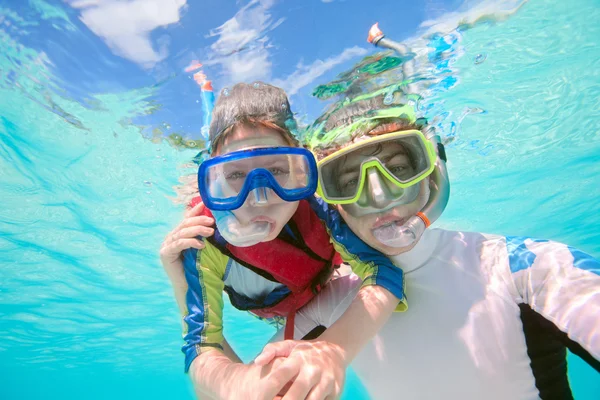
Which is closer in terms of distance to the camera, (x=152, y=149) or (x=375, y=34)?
(x=375, y=34)

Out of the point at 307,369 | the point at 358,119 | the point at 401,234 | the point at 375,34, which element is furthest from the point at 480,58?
the point at 307,369

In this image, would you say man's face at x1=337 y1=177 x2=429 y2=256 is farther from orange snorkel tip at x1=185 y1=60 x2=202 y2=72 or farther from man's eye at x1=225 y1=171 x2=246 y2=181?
orange snorkel tip at x1=185 y1=60 x2=202 y2=72

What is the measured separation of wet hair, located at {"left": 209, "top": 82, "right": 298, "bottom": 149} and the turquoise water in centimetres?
234

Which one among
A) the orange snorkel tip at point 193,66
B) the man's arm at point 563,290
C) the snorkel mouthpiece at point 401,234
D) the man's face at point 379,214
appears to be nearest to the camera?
the man's arm at point 563,290

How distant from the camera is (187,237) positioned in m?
3.42

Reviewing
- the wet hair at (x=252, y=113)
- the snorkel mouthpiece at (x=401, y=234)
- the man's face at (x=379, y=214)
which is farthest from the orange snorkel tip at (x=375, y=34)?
the snorkel mouthpiece at (x=401, y=234)

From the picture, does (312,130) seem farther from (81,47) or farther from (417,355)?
(81,47)

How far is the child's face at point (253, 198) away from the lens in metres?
3.11

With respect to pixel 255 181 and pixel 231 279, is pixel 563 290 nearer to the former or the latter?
pixel 255 181

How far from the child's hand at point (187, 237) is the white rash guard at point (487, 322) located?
1.91m

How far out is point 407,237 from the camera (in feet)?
9.57

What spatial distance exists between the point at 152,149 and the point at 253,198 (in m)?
6.24

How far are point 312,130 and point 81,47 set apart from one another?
4.28 meters

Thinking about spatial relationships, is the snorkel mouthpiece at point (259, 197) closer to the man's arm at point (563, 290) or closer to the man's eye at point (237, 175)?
the man's eye at point (237, 175)
